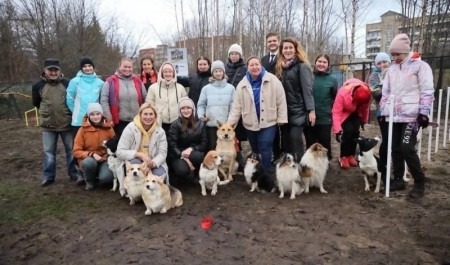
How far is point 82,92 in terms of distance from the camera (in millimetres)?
5402

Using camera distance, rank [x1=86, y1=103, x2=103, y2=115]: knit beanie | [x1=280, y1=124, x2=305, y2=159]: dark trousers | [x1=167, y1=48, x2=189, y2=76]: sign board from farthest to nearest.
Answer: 1. [x1=167, y1=48, x2=189, y2=76]: sign board
2. [x1=86, y1=103, x2=103, y2=115]: knit beanie
3. [x1=280, y1=124, x2=305, y2=159]: dark trousers

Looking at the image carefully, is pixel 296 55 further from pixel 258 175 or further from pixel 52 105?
pixel 52 105

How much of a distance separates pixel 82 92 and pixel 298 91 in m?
3.27

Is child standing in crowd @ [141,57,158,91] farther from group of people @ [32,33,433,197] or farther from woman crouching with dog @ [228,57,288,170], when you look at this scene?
woman crouching with dog @ [228,57,288,170]

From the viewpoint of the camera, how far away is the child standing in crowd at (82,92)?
17.7 ft

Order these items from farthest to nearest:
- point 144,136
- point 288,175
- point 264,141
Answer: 1. point 264,141
2. point 144,136
3. point 288,175

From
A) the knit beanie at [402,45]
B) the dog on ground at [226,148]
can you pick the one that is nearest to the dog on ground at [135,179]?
the dog on ground at [226,148]

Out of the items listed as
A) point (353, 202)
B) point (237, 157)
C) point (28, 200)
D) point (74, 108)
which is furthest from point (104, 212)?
point (353, 202)

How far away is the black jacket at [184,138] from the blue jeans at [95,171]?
98cm

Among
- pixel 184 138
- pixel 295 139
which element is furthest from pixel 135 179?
pixel 295 139

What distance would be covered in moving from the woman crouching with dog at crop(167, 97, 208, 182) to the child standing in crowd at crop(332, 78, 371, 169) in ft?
6.86

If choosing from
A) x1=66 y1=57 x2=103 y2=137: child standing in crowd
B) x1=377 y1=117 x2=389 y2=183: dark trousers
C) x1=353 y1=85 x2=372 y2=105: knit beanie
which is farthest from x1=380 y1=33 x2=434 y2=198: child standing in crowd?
x1=66 y1=57 x2=103 y2=137: child standing in crowd

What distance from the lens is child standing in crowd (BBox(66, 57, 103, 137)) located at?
540cm

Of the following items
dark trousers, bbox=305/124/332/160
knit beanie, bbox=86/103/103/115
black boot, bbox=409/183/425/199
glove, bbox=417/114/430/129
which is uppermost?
knit beanie, bbox=86/103/103/115
